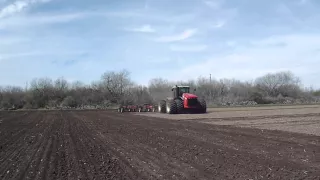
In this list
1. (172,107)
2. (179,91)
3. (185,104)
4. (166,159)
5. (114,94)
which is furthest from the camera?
(114,94)

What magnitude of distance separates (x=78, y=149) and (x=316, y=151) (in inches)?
304

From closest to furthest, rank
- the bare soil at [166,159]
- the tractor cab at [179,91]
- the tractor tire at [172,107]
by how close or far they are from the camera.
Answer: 1. the bare soil at [166,159]
2. the tractor tire at [172,107]
3. the tractor cab at [179,91]

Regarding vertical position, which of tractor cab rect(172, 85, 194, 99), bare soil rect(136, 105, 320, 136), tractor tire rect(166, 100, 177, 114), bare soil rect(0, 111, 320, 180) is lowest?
bare soil rect(0, 111, 320, 180)

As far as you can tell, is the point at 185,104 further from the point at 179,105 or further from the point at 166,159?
the point at 166,159

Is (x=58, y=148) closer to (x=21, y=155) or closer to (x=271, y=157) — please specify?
(x=21, y=155)

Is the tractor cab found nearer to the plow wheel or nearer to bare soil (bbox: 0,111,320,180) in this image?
the plow wheel

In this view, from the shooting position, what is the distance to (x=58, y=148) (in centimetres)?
1373

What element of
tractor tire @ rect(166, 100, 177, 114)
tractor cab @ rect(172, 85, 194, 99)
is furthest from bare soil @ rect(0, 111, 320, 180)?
tractor cab @ rect(172, 85, 194, 99)

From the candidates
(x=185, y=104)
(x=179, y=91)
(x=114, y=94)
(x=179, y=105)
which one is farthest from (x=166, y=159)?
(x=114, y=94)

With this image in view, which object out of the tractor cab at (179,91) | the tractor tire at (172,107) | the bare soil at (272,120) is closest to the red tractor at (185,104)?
the tractor tire at (172,107)

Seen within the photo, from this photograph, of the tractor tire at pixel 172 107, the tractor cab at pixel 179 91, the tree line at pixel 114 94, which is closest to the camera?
the tractor tire at pixel 172 107

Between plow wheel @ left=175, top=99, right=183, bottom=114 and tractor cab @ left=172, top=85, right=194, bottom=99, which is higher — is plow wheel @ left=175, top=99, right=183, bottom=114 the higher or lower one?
the lower one

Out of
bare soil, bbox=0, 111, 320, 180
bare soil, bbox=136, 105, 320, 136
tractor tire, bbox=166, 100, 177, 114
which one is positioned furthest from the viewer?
tractor tire, bbox=166, 100, 177, 114

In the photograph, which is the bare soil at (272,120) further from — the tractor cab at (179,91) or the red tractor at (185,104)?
the tractor cab at (179,91)
